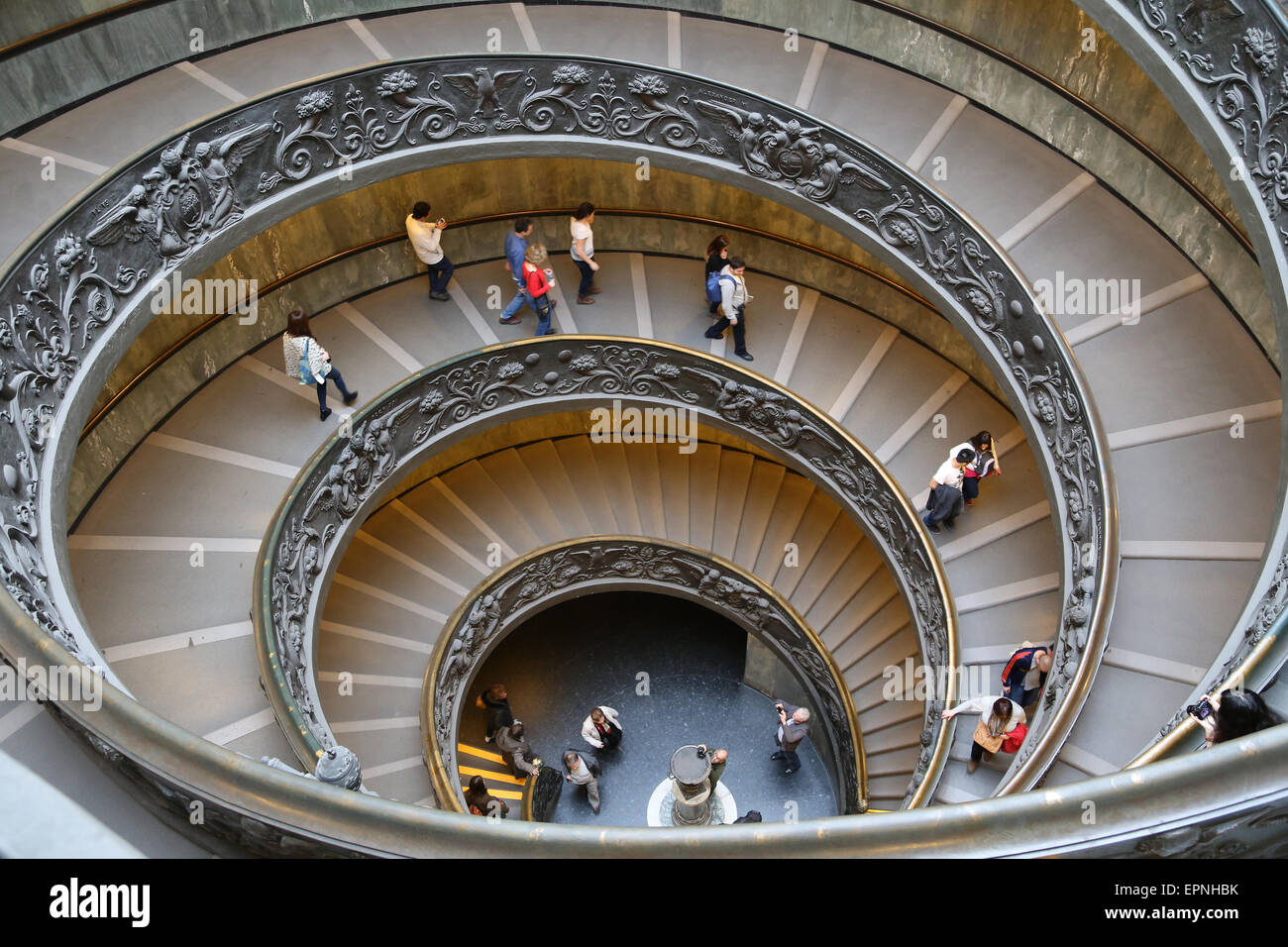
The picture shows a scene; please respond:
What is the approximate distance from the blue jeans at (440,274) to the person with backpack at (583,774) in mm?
6944

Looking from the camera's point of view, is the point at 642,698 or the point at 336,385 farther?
the point at 642,698

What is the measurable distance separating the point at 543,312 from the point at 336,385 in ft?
9.09

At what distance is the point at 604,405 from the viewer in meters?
14.5

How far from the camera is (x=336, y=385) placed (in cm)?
1233

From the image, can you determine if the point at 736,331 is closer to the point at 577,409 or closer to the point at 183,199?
the point at 577,409

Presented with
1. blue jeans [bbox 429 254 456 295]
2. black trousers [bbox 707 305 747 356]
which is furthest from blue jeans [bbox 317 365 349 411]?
black trousers [bbox 707 305 747 356]

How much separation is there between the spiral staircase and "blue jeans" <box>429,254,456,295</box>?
0.30m

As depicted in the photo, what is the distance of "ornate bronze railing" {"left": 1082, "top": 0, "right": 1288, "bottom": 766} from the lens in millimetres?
7449

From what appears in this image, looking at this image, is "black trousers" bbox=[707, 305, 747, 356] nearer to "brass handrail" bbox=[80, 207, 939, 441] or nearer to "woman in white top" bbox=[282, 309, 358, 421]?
"brass handrail" bbox=[80, 207, 939, 441]

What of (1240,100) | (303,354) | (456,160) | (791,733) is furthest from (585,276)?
(1240,100)

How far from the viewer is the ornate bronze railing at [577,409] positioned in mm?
10430
